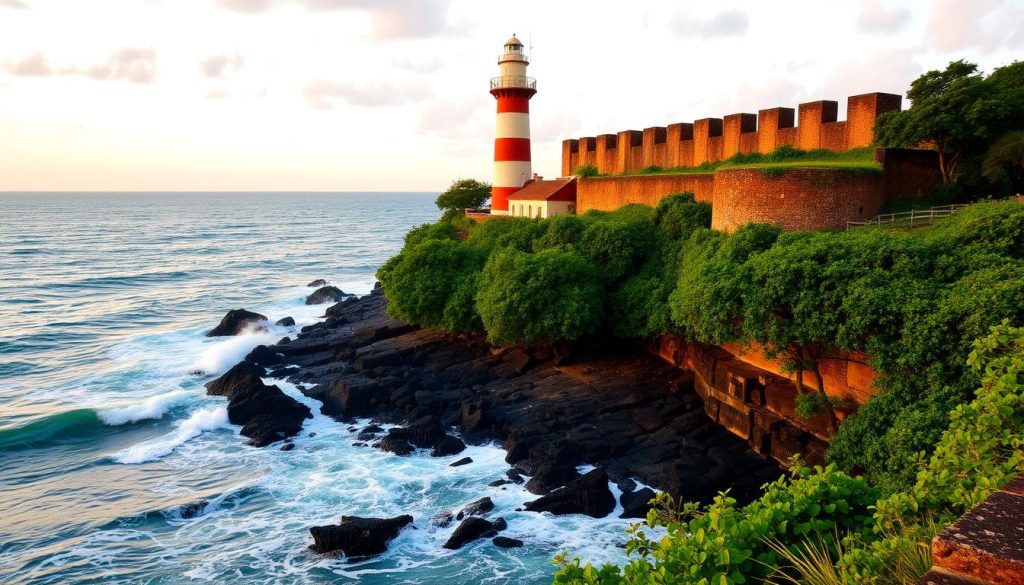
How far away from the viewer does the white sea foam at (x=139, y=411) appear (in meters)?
23.5

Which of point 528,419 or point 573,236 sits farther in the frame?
point 573,236

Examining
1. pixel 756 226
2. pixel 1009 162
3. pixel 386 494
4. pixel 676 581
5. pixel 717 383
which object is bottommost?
pixel 386 494

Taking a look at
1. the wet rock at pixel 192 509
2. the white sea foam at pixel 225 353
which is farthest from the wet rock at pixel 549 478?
the white sea foam at pixel 225 353

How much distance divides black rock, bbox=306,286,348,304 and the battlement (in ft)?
58.5

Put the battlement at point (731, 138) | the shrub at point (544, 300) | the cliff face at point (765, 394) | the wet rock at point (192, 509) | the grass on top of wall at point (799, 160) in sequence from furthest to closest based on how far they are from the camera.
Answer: the battlement at point (731, 138) < the shrub at point (544, 300) < the grass on top of wall at point (799, 160) < the cliff face at point (765, 394) < the wet rock at point (192, 509)

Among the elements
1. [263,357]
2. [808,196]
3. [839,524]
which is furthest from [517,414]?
[839,524]

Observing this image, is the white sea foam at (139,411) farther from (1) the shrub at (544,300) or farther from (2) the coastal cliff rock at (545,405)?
(1) the shrub at (544,300)

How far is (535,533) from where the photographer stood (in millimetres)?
15148

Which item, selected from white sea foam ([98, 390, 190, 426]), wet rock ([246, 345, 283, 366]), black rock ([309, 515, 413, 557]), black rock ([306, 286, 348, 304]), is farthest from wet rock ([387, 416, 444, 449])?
black rock ([306, 286, 348, 304])

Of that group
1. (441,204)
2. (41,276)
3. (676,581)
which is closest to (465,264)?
(441,204)

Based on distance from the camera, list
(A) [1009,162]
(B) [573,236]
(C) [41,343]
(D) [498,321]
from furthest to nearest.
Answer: (C) [41,343], (B) [573,236], (D) [498,321], (A) [1009,162]

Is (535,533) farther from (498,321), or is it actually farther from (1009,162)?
(1009,162)

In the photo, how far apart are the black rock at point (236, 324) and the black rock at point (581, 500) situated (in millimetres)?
24822

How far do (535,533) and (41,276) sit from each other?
190 ft
